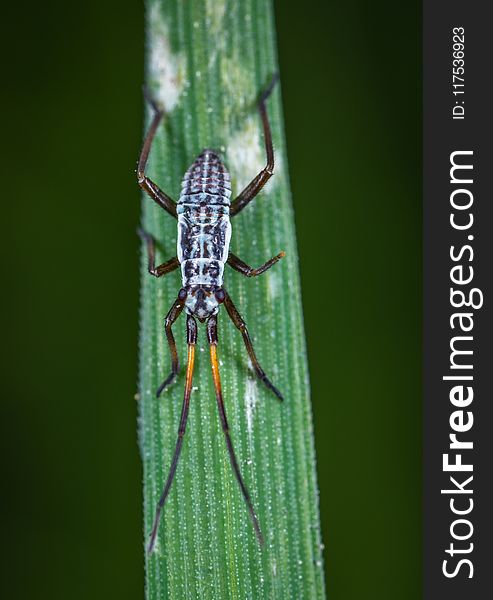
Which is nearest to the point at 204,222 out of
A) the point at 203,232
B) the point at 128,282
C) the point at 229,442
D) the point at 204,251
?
the point at 203,232

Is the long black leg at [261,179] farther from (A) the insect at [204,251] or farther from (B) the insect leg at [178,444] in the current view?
(B) the insect leg at [178,444]

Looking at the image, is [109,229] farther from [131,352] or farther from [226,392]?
[226,392]

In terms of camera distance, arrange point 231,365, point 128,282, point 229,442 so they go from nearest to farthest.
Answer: point 229,442 → point 231,365 → point 128,282

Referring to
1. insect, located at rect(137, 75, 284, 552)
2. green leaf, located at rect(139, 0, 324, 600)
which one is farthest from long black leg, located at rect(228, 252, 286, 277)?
green leaf, located at rect(139, 0, 324, 600)

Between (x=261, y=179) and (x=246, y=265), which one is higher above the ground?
(x=261, y=179)

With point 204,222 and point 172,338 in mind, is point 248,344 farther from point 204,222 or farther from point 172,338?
point 204,222

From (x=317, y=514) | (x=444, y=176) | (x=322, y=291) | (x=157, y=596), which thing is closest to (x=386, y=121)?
(x=444, y=176)

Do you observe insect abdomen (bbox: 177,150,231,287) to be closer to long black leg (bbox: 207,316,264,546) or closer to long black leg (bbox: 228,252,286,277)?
long black leg (bbox: 228,252,286,277)

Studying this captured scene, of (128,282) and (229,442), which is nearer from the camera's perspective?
(229,442)

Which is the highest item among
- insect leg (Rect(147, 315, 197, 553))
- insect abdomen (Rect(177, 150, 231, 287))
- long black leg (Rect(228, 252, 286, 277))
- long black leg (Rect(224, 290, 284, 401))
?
insect abdomen (Rect(177, 150, 231, 287))
